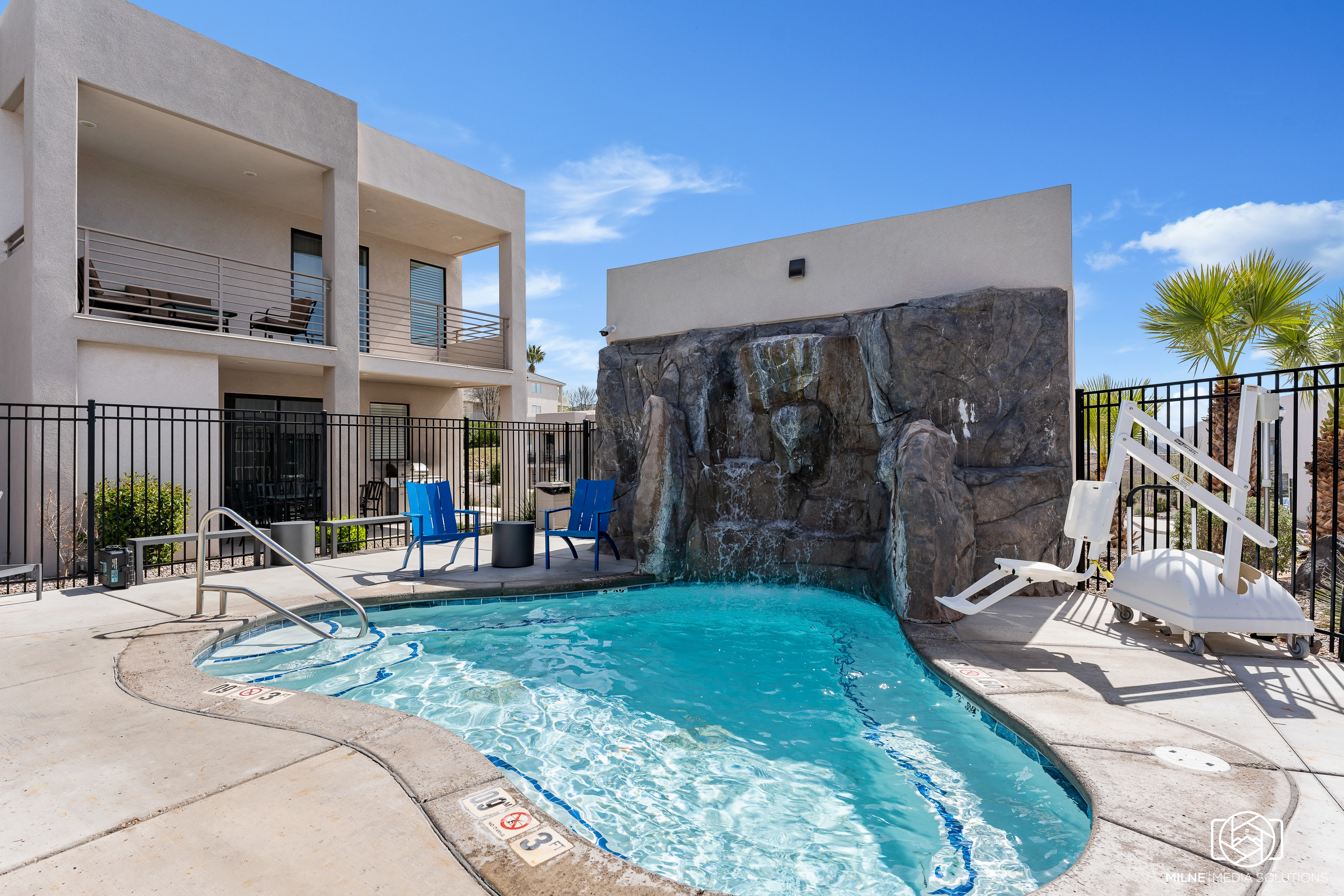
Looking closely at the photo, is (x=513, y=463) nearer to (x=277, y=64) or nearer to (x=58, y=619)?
(x=277, y=64)

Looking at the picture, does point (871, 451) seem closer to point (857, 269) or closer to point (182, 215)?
→ point (857, 269)

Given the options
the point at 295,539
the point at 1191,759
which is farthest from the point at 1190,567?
the point at 295,539

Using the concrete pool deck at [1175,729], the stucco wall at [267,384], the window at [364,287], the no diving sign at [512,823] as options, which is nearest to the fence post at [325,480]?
the stucco wall at [267,384]

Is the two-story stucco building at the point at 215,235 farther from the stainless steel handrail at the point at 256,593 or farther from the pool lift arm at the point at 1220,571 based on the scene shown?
the pool lift arm at the point at 1220,571

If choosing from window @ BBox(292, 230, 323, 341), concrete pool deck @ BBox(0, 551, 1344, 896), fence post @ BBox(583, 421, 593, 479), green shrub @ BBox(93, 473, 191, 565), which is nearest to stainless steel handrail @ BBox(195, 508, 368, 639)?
concrete pool deck @ BBox(0, 551, 1344, 896)

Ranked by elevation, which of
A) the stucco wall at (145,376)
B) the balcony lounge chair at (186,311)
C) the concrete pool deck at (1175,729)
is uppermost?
the balcony lounge chair at (186,311)

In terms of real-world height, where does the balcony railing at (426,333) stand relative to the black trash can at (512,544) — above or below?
above

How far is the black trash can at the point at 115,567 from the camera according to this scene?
23.2 feet

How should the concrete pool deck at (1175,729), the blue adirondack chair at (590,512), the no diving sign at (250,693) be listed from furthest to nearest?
the blue adirondack chair at (590,512) → the no diving sign at (250,693) → the concrete pool deck at (1175,729)

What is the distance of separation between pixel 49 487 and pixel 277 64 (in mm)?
7703

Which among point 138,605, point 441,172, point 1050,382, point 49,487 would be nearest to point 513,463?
point 441,172

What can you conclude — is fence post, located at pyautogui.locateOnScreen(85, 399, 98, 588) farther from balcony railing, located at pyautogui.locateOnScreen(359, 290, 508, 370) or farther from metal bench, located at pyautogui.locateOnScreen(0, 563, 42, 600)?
balcony railing, located at pyautogui.locateOnScreen(359, 290, 508, 370)

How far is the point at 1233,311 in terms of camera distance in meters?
10.1

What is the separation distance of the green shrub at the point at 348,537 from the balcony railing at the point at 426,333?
4.97 metres
